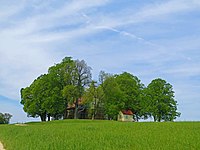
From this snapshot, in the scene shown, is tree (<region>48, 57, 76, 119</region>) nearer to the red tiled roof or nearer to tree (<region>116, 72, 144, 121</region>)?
tree (<region>116, 72, 144, 121</region>)

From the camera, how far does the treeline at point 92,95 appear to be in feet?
196

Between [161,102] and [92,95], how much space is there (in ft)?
44.7

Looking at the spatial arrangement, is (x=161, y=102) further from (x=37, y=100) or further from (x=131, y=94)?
(x=37, y=100)

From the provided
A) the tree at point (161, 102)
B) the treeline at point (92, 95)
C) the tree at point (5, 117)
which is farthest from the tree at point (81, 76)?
the tree at point (5, 117)

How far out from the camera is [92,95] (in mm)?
58469

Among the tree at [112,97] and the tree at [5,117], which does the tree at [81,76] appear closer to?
the tree at [112,97]

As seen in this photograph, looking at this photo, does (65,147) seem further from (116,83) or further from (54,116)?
(54,116)

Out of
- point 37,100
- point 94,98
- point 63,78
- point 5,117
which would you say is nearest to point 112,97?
point 94,98

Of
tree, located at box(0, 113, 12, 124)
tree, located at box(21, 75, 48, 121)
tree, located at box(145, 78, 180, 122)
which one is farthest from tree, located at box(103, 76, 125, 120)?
tree, located at box(0, 113, 12, 124)

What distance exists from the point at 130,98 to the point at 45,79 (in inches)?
628

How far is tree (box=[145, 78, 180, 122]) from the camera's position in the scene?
63.0m

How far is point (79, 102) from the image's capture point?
63.0 metres

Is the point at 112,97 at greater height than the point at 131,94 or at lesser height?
lesser

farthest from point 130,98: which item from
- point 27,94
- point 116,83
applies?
point 27,94
